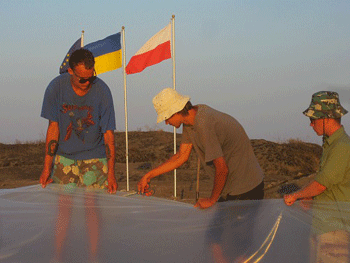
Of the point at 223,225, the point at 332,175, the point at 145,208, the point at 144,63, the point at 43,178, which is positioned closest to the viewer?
the point at 332,175

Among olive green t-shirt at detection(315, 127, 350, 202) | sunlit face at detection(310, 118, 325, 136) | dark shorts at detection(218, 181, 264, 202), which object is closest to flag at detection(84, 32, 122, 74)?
Result: dark shorts at detection(218, 181, 264, 202)

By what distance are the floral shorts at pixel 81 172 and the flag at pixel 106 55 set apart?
323 inches

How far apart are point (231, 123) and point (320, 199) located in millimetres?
1056

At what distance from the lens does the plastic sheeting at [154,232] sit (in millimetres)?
3914

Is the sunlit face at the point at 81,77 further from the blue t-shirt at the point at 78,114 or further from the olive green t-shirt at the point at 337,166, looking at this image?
the olive green t-shirt at the point at 337,166

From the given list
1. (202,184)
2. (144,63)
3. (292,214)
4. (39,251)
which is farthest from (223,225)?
(202,184)

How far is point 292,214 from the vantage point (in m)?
4.36

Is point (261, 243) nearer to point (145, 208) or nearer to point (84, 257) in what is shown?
point (84, 257)

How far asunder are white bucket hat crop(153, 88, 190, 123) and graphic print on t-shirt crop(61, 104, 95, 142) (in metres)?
1.59

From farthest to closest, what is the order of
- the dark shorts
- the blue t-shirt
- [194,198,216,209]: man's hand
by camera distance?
the blue t-shirt
the dark shorts
[194,198,216,209]: man's hand

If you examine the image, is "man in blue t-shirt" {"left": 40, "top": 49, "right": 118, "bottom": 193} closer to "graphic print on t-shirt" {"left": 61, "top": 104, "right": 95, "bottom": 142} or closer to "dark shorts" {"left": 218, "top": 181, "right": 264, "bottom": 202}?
"graphic print on t-shirt" {"left": 61, "top": 104, "right": 95, "bottom": 142}

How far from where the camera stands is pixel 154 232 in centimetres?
443

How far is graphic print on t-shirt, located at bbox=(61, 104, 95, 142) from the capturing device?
20.1ft

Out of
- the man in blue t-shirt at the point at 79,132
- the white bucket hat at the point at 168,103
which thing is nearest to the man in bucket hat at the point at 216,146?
the white bucket hat at the point at 168,103
